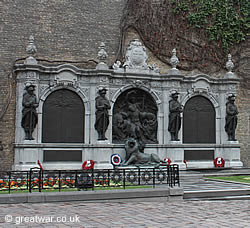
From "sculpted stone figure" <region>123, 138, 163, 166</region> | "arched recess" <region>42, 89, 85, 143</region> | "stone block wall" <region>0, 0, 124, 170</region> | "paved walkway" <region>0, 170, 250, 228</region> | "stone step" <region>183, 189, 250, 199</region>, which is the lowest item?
"paved walkway" <region>0, 170, 250, 228</region>

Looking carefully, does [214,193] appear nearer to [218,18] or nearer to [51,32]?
[51,32]

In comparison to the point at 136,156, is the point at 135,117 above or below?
above

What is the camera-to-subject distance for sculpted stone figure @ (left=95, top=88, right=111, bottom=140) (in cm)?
1733

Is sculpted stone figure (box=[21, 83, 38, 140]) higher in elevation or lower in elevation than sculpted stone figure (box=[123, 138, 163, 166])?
higher

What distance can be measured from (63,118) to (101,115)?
1.65 metres

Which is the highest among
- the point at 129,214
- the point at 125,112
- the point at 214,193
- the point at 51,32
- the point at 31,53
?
the point at 51,32

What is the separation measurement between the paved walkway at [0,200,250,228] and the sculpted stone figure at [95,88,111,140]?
22.6ft

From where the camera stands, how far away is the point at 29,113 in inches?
648

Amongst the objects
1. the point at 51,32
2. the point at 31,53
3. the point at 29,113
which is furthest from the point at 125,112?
the point at 51,32

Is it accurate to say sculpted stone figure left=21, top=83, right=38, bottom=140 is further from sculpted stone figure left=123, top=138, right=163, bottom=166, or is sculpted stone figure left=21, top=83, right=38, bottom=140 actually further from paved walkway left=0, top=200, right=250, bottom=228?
paved walkway left=0, top=200, right=250, bottom=228

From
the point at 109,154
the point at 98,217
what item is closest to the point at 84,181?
the point at 98,217

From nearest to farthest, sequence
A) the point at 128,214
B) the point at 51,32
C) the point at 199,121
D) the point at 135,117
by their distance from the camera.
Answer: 1. the point at 128,214
2. the point at 135,117
3. the point at 199,121
4. the point at 51,32

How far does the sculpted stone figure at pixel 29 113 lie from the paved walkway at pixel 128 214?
687cm

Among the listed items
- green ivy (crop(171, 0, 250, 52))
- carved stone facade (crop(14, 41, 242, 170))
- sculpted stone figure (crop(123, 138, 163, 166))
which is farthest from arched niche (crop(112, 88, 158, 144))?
green ivy (crop(171, 0, 250, 52))
